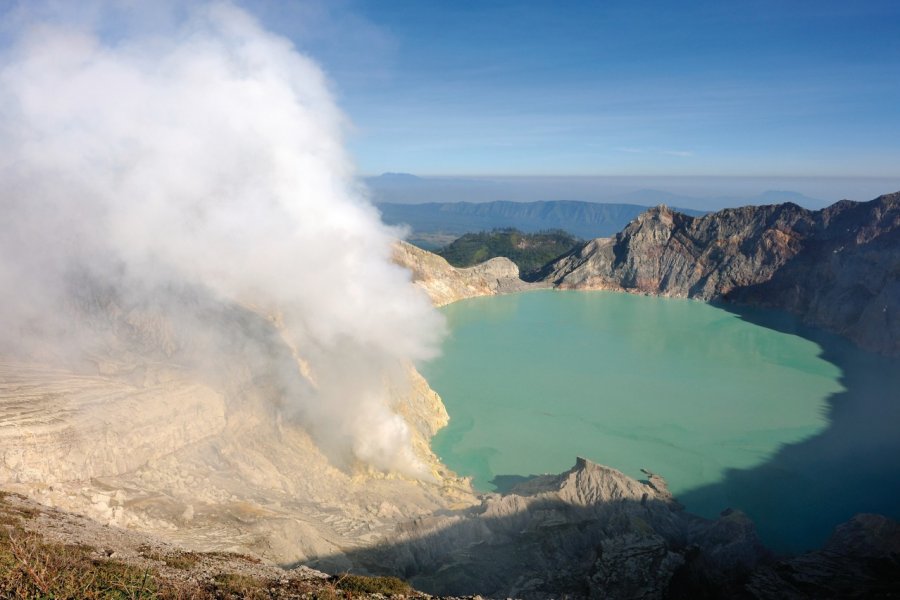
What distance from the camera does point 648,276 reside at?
61.0 meters

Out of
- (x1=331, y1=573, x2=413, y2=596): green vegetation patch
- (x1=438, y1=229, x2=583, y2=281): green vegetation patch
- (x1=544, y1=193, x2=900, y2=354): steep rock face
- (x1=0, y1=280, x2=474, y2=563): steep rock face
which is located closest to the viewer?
(x1=331, y1=573, x2=413, y2=596): green vegetation patch

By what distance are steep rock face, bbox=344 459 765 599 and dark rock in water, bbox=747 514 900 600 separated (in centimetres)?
88

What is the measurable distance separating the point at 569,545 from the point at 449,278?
4481 cm

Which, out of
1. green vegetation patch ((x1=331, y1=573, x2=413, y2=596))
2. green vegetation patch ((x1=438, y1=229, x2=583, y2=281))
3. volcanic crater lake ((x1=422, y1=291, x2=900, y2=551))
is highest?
green vegetation patch ((x1=438, y1=229, x2=583, y2=281))

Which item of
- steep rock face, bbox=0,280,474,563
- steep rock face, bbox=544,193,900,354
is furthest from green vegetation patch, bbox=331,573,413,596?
steep rock face, bbox=544,193,900,354

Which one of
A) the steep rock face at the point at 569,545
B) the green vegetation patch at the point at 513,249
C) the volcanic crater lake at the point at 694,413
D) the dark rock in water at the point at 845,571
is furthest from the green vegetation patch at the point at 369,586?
the green vegetation patch at the point at 513,249

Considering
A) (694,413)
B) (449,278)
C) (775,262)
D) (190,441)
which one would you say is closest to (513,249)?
(449,278)

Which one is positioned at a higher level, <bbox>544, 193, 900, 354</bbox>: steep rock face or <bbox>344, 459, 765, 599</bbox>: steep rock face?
<bbox>544, 193, 900, 354</bbox>: steep rock face

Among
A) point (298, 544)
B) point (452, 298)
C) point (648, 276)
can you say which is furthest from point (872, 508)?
point (648, 276)

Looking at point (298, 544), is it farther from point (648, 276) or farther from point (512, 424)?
point (648, 276)

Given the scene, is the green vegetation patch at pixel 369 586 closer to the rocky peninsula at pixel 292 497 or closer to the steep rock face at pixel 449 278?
the rocky peninsula at pixel 292 497

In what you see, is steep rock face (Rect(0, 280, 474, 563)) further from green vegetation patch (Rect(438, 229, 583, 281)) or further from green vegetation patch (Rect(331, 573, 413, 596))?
green vegetation patch (Rect(438, 229, 583, 281))

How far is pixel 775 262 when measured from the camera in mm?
54312

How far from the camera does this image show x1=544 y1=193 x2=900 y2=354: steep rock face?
4309 cm
